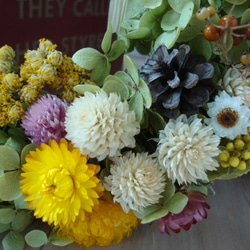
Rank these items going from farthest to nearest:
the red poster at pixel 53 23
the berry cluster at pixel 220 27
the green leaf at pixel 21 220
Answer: the red poster at pixel 53 23 < the green leaf at pixel 21 220 < the berry cluster at pixel 220 27

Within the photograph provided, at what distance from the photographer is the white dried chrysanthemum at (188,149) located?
34 cm

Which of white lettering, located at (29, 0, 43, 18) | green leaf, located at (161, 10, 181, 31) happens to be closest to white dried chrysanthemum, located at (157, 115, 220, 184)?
green leaf, located at (161, 10, 181, 31)

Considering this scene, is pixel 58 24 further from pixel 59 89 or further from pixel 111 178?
pixel 111 178

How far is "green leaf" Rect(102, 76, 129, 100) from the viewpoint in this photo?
14.5 inches

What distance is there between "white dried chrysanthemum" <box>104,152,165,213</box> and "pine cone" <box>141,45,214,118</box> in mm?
70

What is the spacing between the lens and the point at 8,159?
375 millimetres

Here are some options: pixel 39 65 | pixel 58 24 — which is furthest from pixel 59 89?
pixel 58 24

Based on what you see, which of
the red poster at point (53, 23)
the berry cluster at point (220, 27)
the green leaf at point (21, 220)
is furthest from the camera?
the red poster at point (53, 23)

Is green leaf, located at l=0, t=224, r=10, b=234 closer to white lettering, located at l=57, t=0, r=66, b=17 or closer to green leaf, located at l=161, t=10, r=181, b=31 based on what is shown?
green leaf, located at l=161, t=10, r=181, b=31

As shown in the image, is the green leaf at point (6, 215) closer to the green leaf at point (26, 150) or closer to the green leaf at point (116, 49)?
the green leaf at point (26, 150)

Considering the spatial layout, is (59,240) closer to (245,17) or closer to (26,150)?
(26,150)

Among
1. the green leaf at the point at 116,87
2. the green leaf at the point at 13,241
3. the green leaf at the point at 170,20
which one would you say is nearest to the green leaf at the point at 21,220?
the green leaf at the point at 13,241

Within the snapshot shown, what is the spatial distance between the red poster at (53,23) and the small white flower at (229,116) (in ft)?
1.54

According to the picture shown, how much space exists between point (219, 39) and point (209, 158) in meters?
0.14
